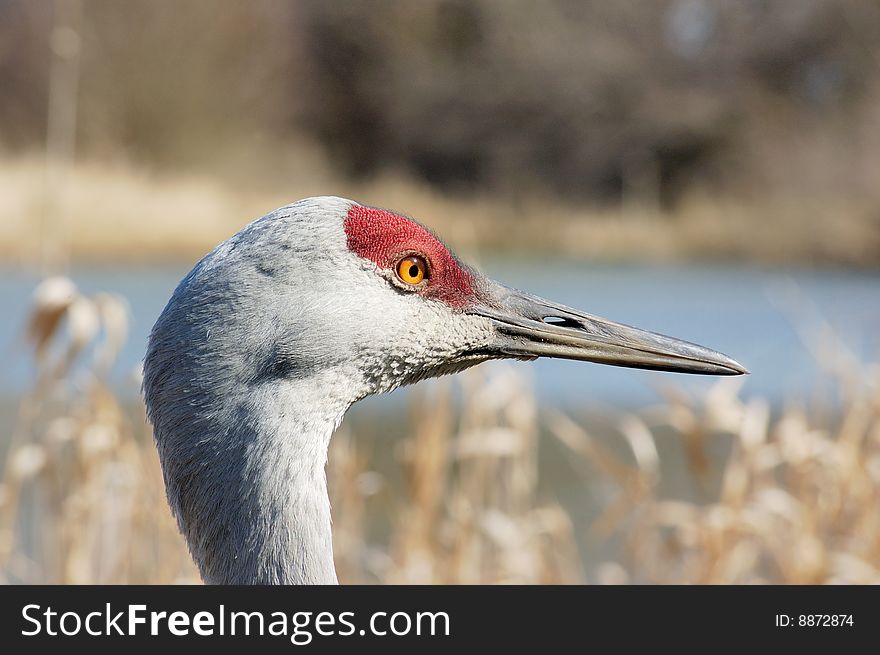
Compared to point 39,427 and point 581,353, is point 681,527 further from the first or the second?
point 39,427

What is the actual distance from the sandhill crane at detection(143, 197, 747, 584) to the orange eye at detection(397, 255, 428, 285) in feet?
0.07

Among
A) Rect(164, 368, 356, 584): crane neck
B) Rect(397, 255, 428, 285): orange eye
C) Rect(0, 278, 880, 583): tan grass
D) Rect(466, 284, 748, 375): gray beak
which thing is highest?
Rect(0, 278, 880, 583): tan grass

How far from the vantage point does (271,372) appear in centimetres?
157

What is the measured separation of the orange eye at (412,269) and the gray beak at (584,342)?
13 centimetres

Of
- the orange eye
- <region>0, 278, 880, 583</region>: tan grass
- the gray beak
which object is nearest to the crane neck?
the orange eye

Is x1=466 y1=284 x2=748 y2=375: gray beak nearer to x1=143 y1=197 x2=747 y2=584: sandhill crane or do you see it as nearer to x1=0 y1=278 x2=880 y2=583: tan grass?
x1=143 y1=197 x2=747 y2=584: sandhill crane

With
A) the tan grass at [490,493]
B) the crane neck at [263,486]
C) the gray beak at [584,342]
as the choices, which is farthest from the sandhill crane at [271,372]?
the tan grass at [490,493]

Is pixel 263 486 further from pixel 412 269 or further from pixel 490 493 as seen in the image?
pixel 490 493

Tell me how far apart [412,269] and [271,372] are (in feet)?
1.07

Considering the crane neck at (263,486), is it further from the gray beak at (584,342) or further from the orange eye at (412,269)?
the gray beak at (584,342)

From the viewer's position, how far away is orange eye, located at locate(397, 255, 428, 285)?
1720 mm

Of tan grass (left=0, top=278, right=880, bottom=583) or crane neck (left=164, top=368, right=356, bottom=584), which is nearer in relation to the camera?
crane neck (left=164, top=368, right=356, bottom=584)

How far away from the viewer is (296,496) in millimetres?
1567

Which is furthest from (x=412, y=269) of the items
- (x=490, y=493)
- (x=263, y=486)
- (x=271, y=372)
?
(x=490, y=493)
